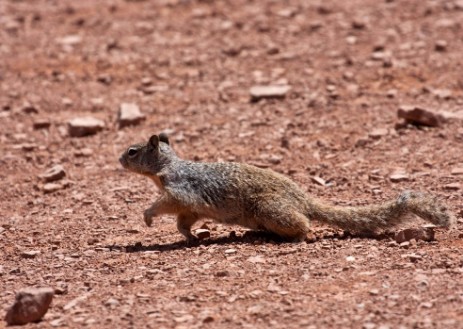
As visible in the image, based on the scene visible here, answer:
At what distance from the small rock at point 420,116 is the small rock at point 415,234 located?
389 cm

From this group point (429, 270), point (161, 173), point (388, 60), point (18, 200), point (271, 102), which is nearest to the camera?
point (429, 270)

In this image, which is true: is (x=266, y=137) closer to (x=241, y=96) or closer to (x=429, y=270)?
(x=241, y=96)

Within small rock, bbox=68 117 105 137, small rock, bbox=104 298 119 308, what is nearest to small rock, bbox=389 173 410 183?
small rock, bbox=104 298 119 308

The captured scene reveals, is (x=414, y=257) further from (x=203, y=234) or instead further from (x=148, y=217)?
(x=148, y=217)

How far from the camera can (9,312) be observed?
320 inches

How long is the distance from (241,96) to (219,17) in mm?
3643

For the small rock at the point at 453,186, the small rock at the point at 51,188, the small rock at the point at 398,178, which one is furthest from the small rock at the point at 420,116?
the small rock at the point at 51,188

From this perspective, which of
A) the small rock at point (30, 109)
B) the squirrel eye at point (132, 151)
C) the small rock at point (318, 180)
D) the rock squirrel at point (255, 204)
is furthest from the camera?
the small rock at point (30, 109)

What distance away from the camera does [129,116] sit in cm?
1453

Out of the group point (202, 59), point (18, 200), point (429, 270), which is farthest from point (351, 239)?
point (202, 59)

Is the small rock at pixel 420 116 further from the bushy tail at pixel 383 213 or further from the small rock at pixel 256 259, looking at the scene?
the small rock at pixel 256 259

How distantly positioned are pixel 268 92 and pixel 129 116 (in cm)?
214

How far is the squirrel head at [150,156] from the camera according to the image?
10664 millimetres

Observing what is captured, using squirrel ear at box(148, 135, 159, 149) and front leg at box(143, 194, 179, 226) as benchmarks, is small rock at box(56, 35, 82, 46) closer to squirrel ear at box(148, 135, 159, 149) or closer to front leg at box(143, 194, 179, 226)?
squirrel ear at box(148, 135, 159, 149)
